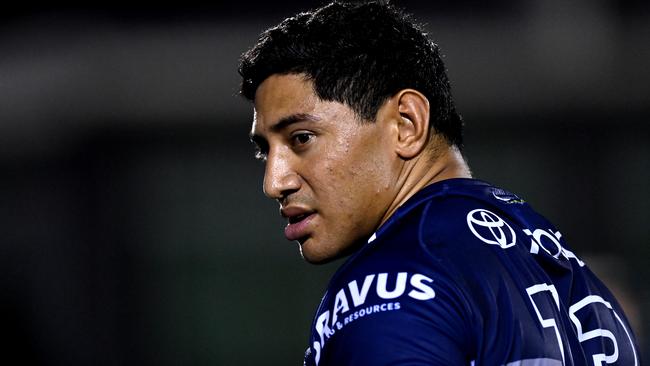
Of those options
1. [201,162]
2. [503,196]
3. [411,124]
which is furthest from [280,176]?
[201,162]

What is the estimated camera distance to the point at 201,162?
16.7 feet

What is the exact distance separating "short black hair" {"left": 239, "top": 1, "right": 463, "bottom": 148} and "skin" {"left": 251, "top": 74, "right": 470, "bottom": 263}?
0.02 metres

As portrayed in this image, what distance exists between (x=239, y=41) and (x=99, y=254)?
1618 millimetres

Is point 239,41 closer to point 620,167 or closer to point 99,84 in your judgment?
point 99,84

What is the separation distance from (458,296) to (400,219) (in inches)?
7.8

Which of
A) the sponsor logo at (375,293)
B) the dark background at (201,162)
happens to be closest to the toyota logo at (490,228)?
the sponsor logo at (375,293)

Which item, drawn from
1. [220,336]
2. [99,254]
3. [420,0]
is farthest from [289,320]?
[420,0]

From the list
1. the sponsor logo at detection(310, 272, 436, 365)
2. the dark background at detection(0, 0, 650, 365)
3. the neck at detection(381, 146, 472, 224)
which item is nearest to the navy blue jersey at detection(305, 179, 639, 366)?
the sponsor logo at detection(310, 272, 436, 365)

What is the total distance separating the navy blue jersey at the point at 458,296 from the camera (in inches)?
37.5

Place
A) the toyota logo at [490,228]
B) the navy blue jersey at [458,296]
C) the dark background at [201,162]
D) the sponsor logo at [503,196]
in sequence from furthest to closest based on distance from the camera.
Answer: the dark background at [201,162], the sponsor logo at [503,196], the toyota logo at [490,228], the navy blue jersey at [458,296]

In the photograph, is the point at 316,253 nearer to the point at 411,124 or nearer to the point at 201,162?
the point at 411,124

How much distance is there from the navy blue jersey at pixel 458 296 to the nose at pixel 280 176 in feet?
0.81

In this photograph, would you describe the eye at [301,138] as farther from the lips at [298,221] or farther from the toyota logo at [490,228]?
the toyota logo at [490,228]

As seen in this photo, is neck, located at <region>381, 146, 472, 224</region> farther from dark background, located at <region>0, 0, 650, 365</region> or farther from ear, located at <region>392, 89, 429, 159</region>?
dark background, located at <region>0, 0, 650, 365</region>
